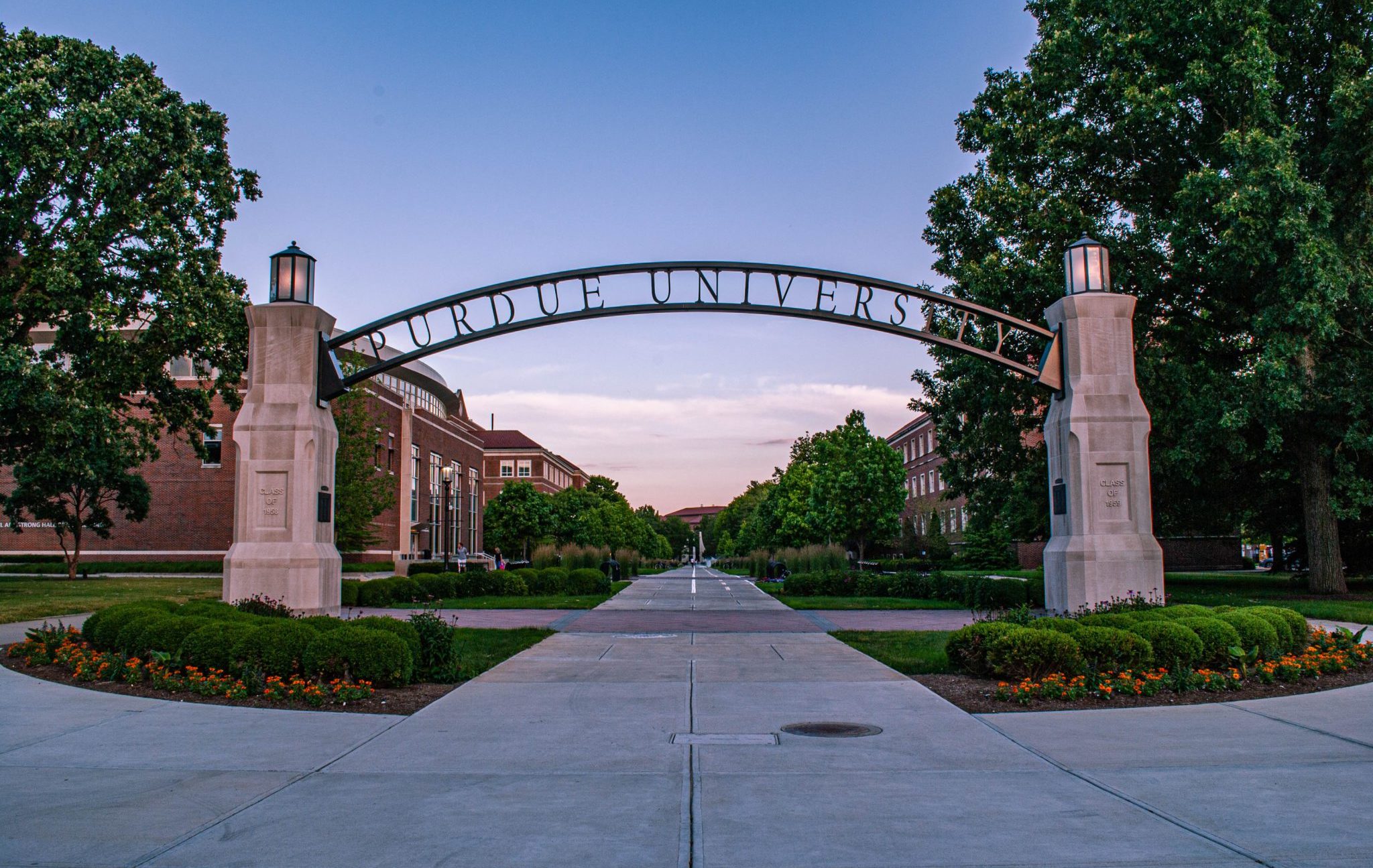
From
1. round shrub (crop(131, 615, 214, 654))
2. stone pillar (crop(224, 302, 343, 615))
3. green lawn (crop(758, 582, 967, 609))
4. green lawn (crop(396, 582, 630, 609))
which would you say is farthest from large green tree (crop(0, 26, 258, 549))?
green lawn (crop(758, 582, 967, 609))

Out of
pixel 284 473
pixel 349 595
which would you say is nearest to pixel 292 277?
pixel 284 473

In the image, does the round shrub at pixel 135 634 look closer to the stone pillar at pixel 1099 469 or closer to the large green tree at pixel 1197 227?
the stone pillar at pixel 1099 469

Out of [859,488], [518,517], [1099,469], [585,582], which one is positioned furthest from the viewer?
[518,517]

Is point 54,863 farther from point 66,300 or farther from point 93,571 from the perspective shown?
point 93,571

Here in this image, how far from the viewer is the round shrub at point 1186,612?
10.9 meters

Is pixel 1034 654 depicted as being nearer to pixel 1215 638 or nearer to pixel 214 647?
pixel 1215 638

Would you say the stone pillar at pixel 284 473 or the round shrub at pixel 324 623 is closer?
the round shrub at pixel 324 623

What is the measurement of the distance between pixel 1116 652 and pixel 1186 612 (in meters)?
2.17

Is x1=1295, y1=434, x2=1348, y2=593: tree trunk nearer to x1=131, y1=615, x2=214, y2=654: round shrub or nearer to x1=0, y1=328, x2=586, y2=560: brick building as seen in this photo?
x1=131, y1=615, x2=214, y2=654: round shrub

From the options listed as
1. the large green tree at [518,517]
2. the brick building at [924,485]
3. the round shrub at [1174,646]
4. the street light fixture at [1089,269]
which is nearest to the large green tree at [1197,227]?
the street light fixture at [1089,269]

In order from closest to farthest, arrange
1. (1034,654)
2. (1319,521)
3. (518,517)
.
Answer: (1034,654) < (1319,521) < (518,517)

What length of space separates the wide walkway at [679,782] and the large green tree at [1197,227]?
44.7 ft

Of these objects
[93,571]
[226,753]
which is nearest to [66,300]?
[226,753]

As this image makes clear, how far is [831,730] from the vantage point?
309 inches
